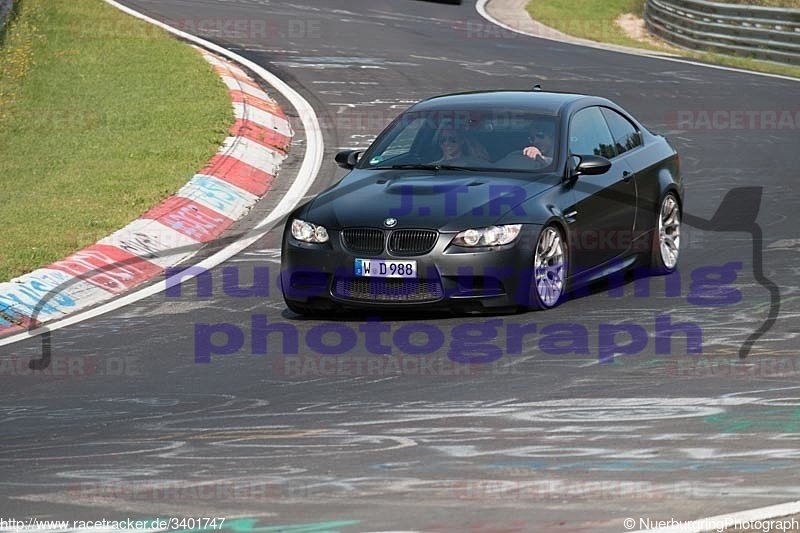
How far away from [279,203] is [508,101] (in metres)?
4.13

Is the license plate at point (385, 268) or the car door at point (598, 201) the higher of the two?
the car door at point (598, 201)

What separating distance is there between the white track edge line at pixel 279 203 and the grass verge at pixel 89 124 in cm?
86

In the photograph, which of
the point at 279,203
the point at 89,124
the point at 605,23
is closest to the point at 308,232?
the point at 279,203

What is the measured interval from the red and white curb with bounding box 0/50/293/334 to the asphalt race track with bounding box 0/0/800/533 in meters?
0.49

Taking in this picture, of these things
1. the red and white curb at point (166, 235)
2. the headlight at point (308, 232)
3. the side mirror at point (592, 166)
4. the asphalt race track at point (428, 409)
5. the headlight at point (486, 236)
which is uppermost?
the side mirror at point (592, 166)

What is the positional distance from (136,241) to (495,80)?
1151 centimetres

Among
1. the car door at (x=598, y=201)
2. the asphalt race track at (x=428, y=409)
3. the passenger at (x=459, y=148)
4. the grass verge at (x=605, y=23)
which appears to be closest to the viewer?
the asphalt race track at (x=428, y=409)

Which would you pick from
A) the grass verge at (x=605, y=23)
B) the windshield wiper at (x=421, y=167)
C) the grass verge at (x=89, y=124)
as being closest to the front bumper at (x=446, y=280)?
the windshield wiper at (x=421, y=167)

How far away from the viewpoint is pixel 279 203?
14.9m

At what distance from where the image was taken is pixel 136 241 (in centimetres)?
1283

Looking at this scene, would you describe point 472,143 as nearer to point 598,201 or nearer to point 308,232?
point 598,201

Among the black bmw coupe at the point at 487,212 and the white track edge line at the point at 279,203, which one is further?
the white track edge line at the point at 279,203

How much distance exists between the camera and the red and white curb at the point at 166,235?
11.0 metres

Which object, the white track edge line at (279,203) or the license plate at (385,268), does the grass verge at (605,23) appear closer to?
the white track edge line at (279,203)
